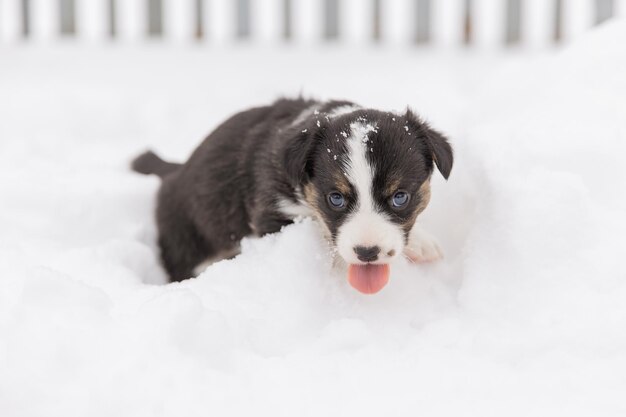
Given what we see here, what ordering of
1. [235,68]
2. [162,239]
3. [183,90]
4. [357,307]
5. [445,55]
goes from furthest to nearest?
[445,55] < [235,68] < [183,90] < [162,239] < [357,307]

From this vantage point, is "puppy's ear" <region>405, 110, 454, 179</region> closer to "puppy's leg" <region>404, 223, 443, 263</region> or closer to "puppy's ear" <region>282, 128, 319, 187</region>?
"puppy's leg" <region>404, 223, 443, 263</region>

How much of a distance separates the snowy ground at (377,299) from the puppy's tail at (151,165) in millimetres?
127

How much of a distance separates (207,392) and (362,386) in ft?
1.42

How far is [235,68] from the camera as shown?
697 cm

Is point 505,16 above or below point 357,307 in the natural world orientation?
above

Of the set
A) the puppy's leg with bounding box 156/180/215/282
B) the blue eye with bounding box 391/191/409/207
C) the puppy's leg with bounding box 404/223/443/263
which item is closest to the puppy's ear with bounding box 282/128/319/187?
the blue eye with bounding box 391/191/409/207

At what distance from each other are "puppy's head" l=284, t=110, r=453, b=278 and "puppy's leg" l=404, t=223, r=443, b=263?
15 cm

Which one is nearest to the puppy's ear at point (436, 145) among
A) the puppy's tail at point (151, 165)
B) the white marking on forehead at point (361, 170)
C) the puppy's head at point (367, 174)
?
the puppy's head at point (367, 174)

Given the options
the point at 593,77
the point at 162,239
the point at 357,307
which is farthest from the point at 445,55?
the point at 357,307

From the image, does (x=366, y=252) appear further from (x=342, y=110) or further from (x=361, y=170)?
(x=342, y=110)

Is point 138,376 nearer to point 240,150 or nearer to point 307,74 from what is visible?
point 240,150

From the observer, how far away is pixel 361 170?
101 inches

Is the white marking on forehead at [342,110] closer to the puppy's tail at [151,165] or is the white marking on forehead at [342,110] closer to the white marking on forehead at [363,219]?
the white marking on forehead at [363,219]

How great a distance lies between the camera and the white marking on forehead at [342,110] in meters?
2.94
